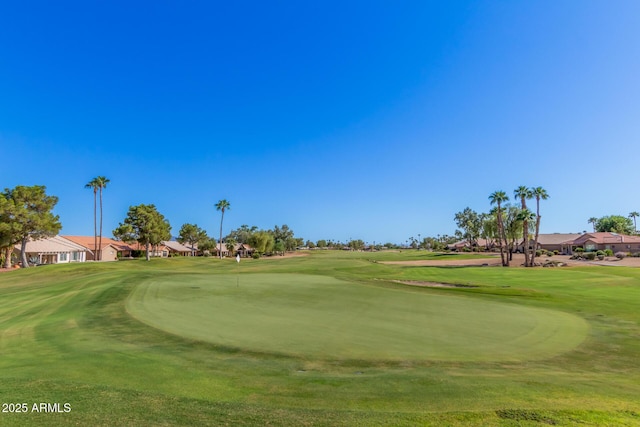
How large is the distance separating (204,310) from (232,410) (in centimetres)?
1034

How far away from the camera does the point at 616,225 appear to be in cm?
12450

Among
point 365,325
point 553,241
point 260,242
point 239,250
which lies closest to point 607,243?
point 553,241

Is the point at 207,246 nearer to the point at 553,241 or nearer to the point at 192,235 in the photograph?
the point at 192,235

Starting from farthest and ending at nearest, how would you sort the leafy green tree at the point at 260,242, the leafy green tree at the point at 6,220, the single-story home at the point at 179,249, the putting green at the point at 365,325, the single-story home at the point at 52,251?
1. the single-story home at the point at 179,249
2. the leafy green tree at the point at 260,242
3. the single-story home at the point at 52,251
4. the leafy green tree at the point at 6,220
5. the putting green at the point at 365,325

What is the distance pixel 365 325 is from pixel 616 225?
15187cm

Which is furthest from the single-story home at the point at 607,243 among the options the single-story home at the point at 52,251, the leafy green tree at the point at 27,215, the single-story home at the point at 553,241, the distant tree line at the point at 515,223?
the single-story home at the point at 52,251

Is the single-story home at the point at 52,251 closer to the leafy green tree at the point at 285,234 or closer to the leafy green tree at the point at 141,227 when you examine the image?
the leafy green tree at the point at 141,227

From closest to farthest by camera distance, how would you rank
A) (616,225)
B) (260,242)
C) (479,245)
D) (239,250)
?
(260,242), (239,250), (616,225), (479,245)

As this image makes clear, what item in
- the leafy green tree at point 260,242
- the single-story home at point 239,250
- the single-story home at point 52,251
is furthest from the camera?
the single-story home at point 239,250

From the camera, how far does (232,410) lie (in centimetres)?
531

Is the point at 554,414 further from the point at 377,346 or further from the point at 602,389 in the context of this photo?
the point at 377,346

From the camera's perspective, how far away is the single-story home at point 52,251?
64.8 metres

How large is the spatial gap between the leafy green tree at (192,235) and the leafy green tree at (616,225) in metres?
141

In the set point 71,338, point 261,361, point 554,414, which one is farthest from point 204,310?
point 554,414
